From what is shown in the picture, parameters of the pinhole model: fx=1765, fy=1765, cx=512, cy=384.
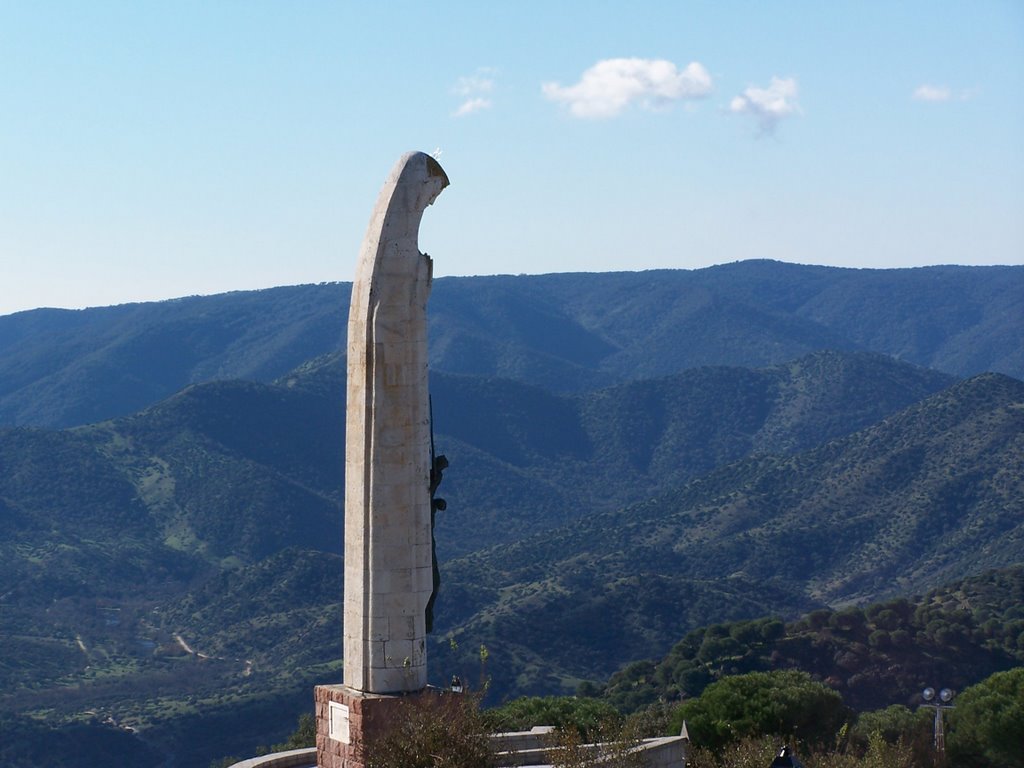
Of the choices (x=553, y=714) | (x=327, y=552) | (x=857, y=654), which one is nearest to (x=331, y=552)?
(x=327, y=552)

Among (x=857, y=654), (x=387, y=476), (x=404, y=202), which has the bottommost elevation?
(x=857, y=654)

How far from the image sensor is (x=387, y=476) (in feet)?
54.1

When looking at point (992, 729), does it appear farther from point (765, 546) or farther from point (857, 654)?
point (765, 546)

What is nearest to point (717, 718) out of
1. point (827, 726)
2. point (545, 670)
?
point (827, 726)

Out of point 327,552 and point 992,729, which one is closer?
Result: point 992,729

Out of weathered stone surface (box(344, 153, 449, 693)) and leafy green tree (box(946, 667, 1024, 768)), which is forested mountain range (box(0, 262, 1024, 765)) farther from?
weathered stone surface (box(344, 153, 449, 693))

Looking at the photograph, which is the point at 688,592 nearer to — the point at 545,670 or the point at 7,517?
the point at 545,670

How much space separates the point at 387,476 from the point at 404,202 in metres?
2.58

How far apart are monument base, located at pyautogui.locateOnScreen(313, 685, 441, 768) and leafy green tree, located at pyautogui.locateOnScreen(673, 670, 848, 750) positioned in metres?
10.5

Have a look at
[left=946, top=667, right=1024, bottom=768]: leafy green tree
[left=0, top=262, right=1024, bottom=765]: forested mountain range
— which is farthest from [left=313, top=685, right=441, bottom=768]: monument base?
[left=0, top=262, right=1024, bottom=765]: forested mountain range

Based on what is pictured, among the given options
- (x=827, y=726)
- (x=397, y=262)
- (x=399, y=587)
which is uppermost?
(x=397, y=262)

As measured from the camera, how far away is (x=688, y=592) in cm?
9619

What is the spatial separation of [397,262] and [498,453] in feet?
573

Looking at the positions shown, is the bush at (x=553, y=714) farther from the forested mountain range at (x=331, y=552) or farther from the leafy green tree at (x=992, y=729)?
the forested mountain range at (x=331, y=552)
